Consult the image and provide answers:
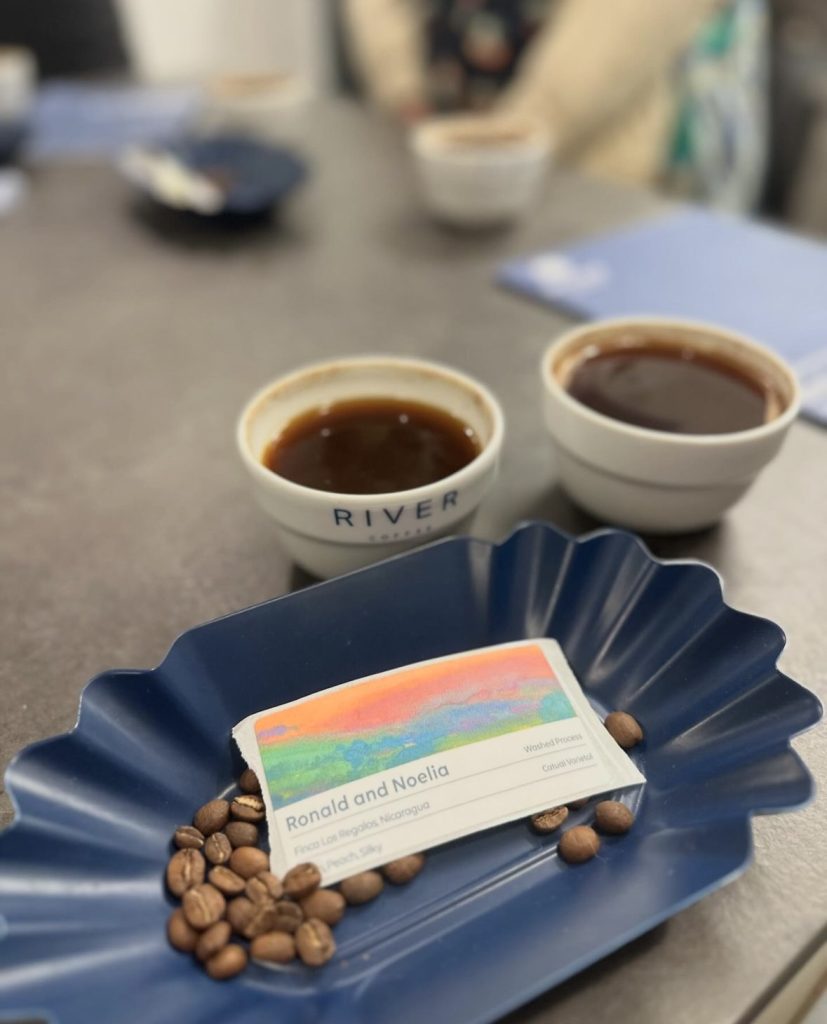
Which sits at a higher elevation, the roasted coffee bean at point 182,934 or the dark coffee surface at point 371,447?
the dark coffee surface at point 371,447

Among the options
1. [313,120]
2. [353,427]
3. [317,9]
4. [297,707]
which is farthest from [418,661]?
[317,9]

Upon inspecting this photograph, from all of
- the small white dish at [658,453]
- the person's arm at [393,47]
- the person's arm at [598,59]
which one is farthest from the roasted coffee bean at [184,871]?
the person's arm at [393,47]

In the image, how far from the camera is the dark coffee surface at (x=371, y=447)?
0.58 metres

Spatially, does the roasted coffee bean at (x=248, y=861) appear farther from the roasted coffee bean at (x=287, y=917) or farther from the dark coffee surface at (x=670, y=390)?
the dark coffee surface at (x=670, y=390)

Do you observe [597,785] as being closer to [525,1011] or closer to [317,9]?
[525,1011]

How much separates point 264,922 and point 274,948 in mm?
15

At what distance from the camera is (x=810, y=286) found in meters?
0.99

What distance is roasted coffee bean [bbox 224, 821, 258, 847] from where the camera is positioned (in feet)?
1.43

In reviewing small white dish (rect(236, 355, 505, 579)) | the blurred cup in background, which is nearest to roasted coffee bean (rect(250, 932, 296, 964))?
small white dish (rect(236, 355, 505, 579))

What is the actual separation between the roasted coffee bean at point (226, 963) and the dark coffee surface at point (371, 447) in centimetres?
28

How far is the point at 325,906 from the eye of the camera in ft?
1.33

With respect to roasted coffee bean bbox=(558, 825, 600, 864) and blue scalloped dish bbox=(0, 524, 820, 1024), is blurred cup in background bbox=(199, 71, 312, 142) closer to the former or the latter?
blue scalloped dish bbox=(0, 524, 820, 1024)

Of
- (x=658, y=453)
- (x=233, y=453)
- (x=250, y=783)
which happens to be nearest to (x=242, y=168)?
(x=233, y=453)

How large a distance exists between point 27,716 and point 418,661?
9.6 inches
